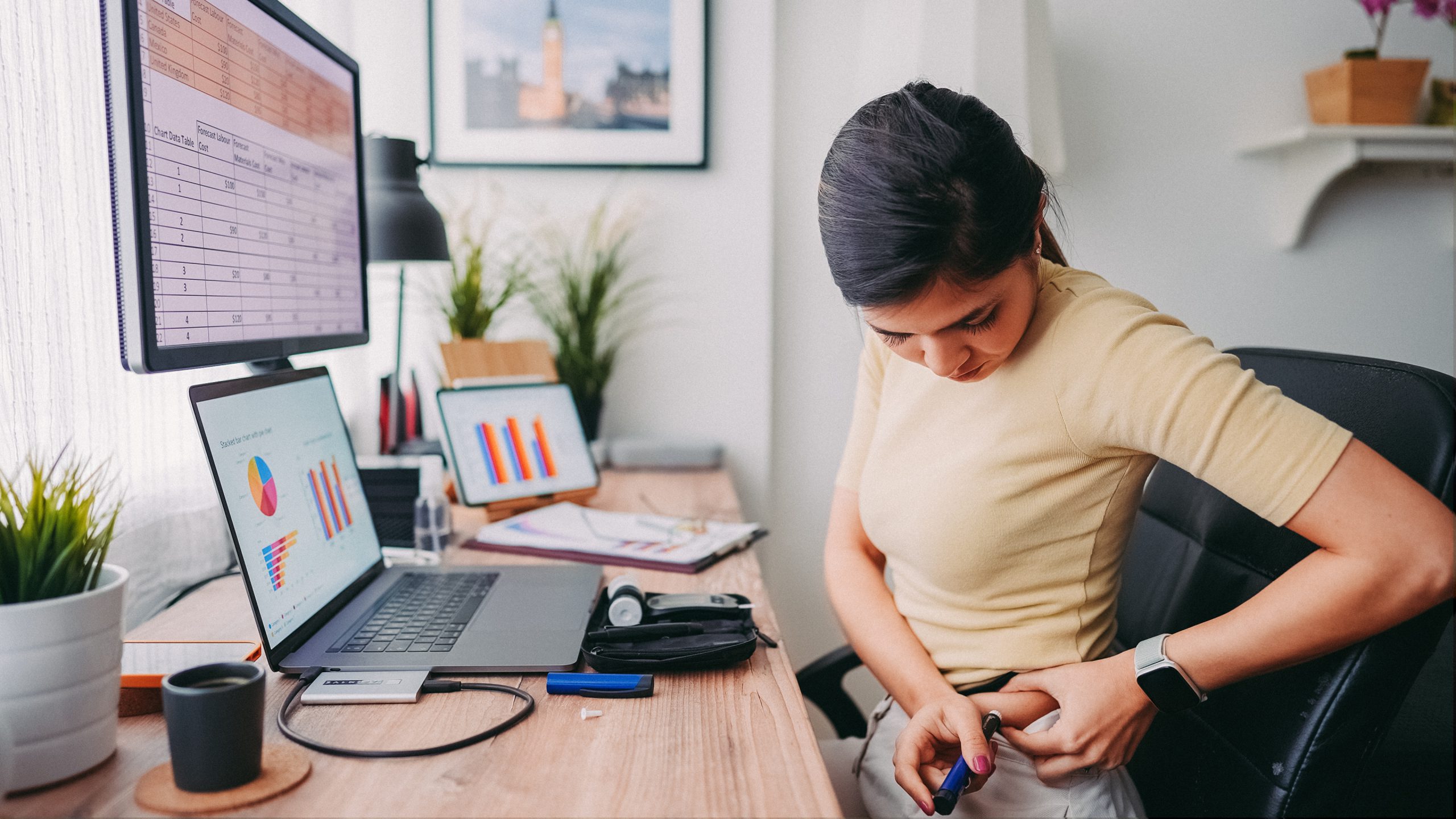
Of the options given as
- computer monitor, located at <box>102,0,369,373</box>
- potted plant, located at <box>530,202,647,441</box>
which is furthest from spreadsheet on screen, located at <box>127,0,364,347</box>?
potted plant, located at <box>530,202,647,441</box>

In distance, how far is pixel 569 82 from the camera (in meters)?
1.98

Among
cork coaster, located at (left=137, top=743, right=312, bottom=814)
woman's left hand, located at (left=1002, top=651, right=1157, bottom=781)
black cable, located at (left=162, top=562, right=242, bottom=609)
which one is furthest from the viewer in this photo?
black cable, located at (left=162, top=562, right=242, bottom=609)

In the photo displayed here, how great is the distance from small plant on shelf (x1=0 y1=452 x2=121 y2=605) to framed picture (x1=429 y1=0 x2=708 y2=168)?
4.74 ft

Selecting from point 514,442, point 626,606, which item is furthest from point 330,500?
point 514,442

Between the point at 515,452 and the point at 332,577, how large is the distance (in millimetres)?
612

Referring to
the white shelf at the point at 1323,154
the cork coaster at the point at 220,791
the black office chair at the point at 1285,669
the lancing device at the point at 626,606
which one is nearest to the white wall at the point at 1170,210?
the white shelf at the point at 1323,154

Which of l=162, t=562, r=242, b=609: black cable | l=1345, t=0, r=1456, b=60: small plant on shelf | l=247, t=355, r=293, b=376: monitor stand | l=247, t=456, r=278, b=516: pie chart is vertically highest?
l=1345, t=0, r=1456, b=60: small plant on shelf

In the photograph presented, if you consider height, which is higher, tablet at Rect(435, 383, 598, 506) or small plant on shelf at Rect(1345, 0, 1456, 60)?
small plant on shelf at Rect(1345, 0, 1456, 60)

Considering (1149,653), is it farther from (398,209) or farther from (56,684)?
(398,209)

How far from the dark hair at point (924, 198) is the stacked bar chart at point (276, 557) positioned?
0.58 m

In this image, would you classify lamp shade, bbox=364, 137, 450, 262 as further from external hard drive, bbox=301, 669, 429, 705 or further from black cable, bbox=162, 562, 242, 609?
external hard drive, bbox=301, 669, 429, 705

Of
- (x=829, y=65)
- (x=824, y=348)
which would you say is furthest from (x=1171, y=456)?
(x=829, y=65)

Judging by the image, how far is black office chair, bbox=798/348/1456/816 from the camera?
30.0 inches

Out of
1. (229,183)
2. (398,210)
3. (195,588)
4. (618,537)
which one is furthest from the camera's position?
(398,210)
